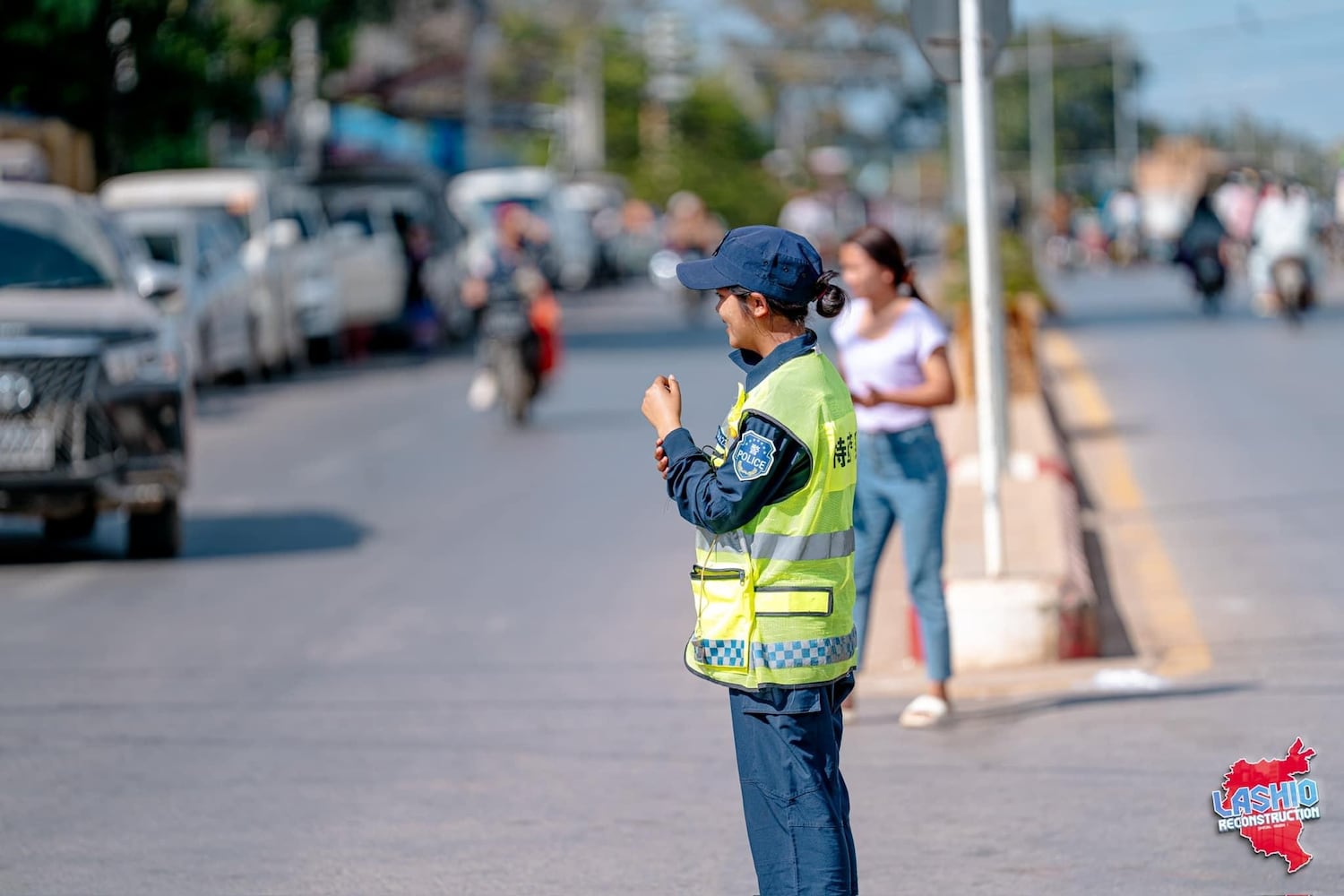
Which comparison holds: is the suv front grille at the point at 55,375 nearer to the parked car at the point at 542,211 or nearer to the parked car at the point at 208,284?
the parked car at the point at 208,284

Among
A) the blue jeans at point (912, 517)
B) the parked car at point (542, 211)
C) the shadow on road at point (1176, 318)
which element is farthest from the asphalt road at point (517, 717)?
the parked car at point (542, 211)

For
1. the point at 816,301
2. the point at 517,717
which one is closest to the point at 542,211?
the point at 517,717

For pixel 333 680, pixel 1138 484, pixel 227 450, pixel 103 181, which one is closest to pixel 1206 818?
pixel 333 680

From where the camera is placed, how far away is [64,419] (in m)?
11.4

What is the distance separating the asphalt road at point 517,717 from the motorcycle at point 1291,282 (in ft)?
37.6

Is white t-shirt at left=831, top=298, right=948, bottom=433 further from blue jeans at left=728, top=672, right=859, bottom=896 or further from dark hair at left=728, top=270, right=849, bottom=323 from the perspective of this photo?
blue jeans at left=728, top=672, right=859, bottom=896

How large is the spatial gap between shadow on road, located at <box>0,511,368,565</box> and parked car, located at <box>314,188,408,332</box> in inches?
527

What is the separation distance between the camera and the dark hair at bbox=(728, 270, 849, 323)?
4.60 meters

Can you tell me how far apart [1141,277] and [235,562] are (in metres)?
37.9

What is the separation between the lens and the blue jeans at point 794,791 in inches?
179

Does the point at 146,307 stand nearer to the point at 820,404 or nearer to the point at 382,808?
the point at 382,808

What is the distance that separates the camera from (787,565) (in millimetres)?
4531

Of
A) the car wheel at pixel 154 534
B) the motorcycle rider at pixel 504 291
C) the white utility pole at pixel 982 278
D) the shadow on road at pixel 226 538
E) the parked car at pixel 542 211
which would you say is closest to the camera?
the white utility pole at pixel 982 278

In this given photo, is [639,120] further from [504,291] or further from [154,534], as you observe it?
[154,534]
